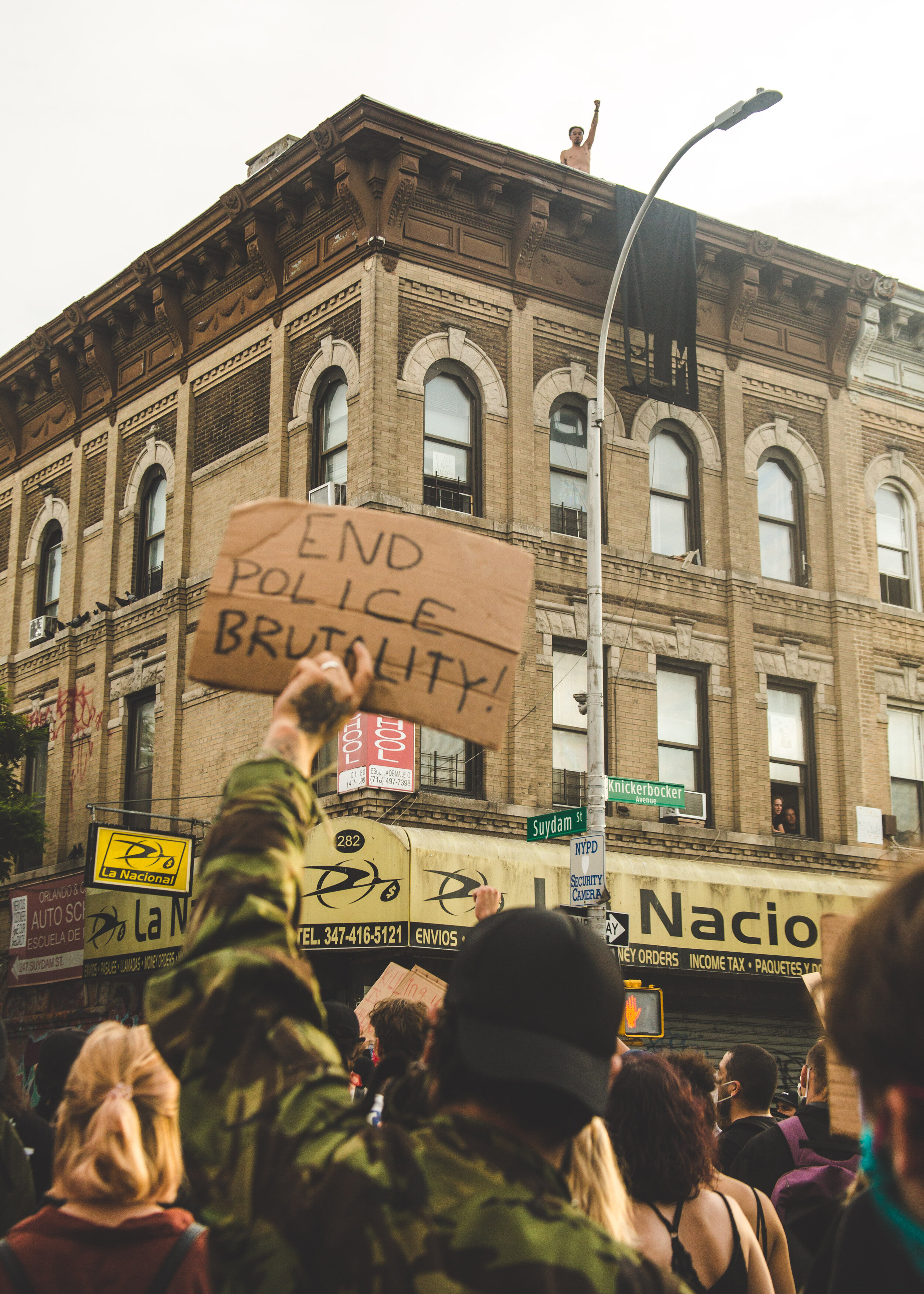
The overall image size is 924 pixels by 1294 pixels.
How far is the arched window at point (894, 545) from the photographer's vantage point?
78.9 feet

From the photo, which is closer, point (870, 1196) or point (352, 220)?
point (870, 1196)

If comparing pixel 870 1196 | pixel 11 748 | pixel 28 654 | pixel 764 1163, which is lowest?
pixel 764 1163

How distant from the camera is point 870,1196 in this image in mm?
2109

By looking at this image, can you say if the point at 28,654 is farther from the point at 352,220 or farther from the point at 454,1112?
the point at 454,1112

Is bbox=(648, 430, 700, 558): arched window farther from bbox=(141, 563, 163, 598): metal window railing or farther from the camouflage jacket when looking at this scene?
the camouflage jacket

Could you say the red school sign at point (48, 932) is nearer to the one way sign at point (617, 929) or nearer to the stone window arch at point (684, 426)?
the one way sign at point (617, 929)

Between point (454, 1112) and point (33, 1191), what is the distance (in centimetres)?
267

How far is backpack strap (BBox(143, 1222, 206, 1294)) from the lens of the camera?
2.99m

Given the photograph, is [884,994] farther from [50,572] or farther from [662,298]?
[50,572]

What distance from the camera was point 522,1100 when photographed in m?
1.93

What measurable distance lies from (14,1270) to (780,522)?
841 inches

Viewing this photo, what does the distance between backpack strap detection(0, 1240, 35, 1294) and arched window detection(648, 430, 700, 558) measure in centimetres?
1928

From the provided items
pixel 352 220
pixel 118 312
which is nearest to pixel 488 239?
pixel 352 220

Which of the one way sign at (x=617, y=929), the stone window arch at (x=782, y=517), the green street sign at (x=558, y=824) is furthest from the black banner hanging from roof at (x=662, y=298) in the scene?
the one way sign at (x=617, y=929)
